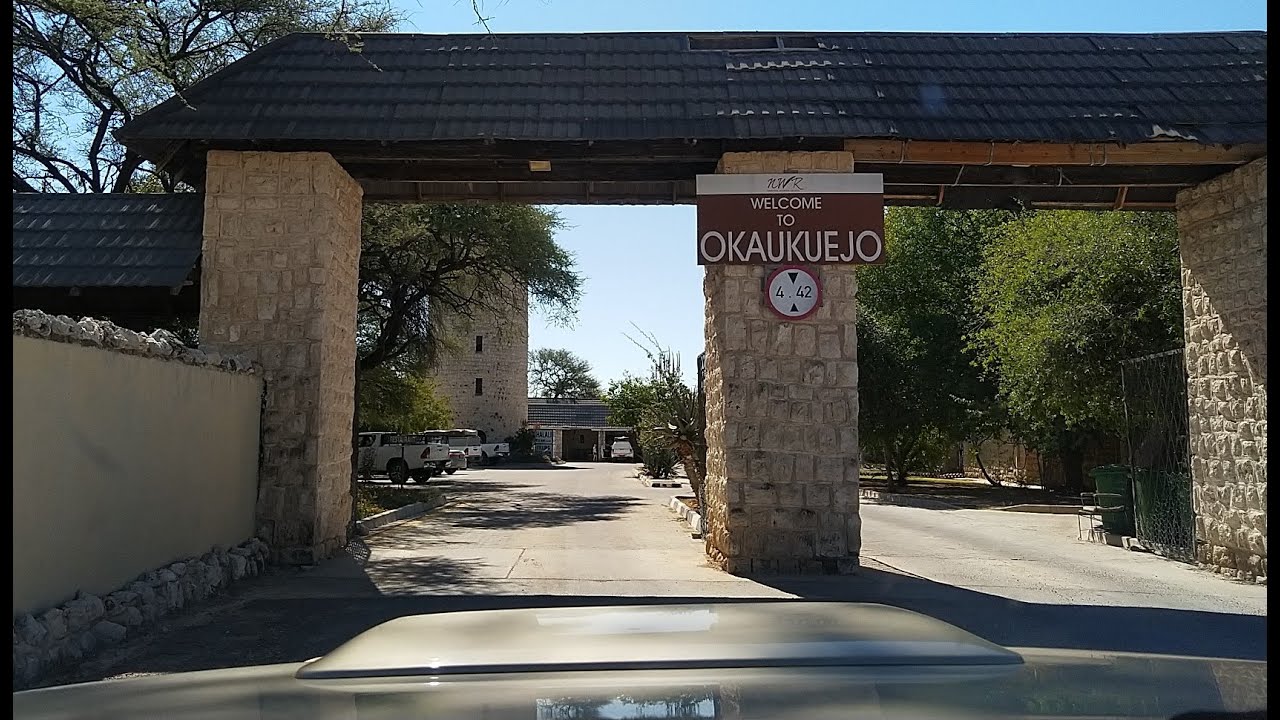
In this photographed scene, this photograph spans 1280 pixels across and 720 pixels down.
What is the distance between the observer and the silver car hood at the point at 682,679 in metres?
1.78

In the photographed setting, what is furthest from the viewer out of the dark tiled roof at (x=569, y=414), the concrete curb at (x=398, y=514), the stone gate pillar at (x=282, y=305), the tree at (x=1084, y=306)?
the dark tiled roof at (x=569, y=414)

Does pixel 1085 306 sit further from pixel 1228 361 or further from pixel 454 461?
pixel 454 461

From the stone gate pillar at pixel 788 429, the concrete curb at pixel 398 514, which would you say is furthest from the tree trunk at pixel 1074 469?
the stone gate pillar at pixel 788 429

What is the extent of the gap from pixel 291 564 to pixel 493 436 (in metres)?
47.1

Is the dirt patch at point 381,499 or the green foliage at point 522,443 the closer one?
the dirt patch at point 381,499

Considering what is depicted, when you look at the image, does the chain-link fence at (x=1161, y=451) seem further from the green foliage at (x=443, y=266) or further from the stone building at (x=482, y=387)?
the stone building at (x=482, y=387)

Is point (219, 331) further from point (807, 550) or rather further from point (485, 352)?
point (485, 352)

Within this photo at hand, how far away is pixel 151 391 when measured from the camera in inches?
302

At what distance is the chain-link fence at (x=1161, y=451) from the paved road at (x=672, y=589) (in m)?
0.48

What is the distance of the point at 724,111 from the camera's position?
10078 millimetres

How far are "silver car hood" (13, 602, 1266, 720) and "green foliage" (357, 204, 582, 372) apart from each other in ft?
49.7

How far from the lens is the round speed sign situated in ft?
32.3

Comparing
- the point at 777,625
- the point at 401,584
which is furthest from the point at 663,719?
the point at 401,584

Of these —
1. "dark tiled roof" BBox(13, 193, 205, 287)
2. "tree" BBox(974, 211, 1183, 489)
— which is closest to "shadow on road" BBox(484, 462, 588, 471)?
"tree" BBox(974, 211, 1183, 489)
